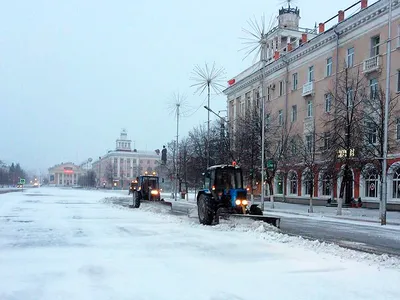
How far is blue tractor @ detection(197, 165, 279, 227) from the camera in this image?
1853 cm

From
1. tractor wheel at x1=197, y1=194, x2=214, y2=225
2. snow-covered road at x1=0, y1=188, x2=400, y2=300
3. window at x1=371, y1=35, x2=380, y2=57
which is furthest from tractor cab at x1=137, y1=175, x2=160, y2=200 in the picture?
window at x1=371, y1=35, x2=380, y2=57

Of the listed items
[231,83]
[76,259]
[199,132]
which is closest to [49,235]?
[76,259]

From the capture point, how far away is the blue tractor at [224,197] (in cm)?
1853

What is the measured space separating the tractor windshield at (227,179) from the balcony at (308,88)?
2750cm

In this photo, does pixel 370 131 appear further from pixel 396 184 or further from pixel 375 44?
pixel 375 44

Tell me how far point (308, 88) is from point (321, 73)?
2.28 metres

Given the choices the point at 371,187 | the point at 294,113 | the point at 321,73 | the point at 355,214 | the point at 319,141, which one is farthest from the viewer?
the point at 294,113

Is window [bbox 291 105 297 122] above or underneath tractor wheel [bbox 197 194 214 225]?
above

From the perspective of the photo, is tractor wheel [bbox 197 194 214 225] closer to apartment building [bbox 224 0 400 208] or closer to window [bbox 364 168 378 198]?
apartment building [bbox 224 0 400 208]

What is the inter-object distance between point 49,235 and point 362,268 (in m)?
10.0

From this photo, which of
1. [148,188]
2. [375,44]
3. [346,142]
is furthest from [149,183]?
[375,44]

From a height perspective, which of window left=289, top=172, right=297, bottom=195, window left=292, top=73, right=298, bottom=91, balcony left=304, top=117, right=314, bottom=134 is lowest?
window left=289, top=172, right=297, bottom=195

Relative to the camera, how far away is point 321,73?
1687 inches

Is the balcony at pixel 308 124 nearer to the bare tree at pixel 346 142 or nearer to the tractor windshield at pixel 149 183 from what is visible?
the bare tree at pixel 346 142
